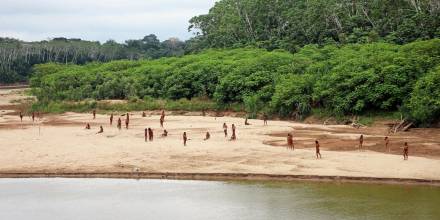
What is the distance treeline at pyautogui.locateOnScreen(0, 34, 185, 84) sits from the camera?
144 metres

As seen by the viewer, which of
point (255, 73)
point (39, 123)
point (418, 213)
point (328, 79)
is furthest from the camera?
point (255, 73)

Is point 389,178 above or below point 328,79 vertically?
below

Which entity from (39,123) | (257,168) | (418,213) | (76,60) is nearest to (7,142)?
(39,123)

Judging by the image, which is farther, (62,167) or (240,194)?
(62,167)

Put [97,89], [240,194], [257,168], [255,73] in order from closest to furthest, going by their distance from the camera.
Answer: [240,194] → [257,168] → [255,73] → [97,89]

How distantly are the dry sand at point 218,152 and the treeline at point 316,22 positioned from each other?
23.6 metres

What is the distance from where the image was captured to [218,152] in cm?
3619

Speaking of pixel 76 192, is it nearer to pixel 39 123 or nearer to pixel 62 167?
pixel 62 167

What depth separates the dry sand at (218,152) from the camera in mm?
31484

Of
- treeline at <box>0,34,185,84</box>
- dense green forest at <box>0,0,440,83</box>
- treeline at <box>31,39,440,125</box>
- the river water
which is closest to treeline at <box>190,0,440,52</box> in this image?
dense green forest at <box>0,0,440,83</box>

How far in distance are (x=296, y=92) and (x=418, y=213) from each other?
1166 inches

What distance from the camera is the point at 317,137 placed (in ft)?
135

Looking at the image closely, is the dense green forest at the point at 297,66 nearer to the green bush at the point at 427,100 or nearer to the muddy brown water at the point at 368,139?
the green bush at the point at 427,100

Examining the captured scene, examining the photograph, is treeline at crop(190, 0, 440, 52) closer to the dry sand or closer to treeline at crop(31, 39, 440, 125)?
treeline at crop(31, 39, 440, 125)
